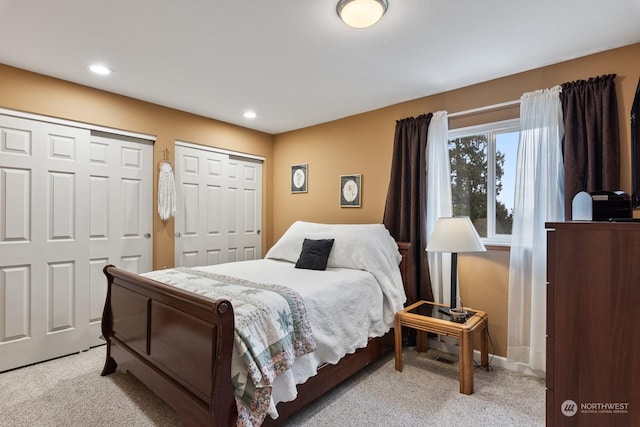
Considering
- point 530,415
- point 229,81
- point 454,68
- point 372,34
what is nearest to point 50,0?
point 229,81

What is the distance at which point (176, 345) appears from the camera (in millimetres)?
1792

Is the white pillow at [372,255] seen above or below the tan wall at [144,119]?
below

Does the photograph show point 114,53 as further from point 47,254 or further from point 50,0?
point 47,254

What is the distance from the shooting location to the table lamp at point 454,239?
246cm

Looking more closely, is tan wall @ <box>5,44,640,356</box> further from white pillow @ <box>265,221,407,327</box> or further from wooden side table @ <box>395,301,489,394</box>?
white pillow @ <box>265,221,407,327</box>

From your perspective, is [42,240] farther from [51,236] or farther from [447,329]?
[447,329]

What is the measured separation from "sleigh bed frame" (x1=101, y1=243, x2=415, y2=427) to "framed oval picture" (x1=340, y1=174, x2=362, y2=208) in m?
1.59

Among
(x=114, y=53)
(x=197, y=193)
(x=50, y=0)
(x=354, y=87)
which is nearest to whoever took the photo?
(x=50, y=0)

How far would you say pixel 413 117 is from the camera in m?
3.17

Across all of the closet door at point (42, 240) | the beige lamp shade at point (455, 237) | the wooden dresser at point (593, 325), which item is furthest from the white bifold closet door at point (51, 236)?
the wooden dresser at point (593, 325)

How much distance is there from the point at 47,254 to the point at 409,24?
130 inches

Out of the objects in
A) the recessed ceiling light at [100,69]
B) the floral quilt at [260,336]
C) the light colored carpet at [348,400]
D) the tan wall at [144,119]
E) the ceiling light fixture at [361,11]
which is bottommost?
the light colored carpet at [348,400]

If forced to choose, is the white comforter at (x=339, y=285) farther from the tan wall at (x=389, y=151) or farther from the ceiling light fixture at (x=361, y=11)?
the ceiling light fixture at (x=361, y=11)

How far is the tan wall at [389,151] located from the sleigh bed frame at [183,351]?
1101 mm
